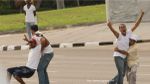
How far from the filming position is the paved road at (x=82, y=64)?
1898 centimetres

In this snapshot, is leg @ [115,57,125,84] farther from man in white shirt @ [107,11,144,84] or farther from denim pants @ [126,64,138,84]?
denim pants @ [126,64,138,84]

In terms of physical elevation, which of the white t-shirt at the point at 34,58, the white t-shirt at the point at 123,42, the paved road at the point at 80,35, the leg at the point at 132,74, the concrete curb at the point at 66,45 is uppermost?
the white t-shirt at the point at 123,42

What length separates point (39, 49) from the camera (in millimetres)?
16141

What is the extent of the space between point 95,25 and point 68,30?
1.74 metres

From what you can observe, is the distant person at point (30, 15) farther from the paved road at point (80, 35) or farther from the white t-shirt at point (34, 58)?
the white t-shirt at point (34, 58)

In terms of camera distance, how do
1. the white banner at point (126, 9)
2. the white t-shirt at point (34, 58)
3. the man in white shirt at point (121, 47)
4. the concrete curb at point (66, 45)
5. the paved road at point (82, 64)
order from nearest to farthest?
the man in white shirt at point (121, 47), the white t-shirt at point (34, 58), the paved road at point (82, 64), the concrete curb at point (66, 45), the white banner at point (126, 9)

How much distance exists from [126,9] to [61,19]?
12.4ft

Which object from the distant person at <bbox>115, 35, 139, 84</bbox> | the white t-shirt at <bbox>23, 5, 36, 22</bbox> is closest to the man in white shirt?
the distant person at <bbox>115, 35, 139, 84</bbox>

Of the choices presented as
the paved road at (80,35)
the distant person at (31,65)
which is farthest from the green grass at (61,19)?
the distant person at (31,65)

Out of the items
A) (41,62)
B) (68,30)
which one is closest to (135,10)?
(68,30)

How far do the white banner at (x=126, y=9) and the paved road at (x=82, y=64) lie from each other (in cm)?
590

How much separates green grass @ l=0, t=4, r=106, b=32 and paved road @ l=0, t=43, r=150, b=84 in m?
6.47

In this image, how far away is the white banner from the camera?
1276 inches

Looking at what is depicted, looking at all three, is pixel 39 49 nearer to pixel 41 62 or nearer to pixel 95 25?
pixel 41 62
